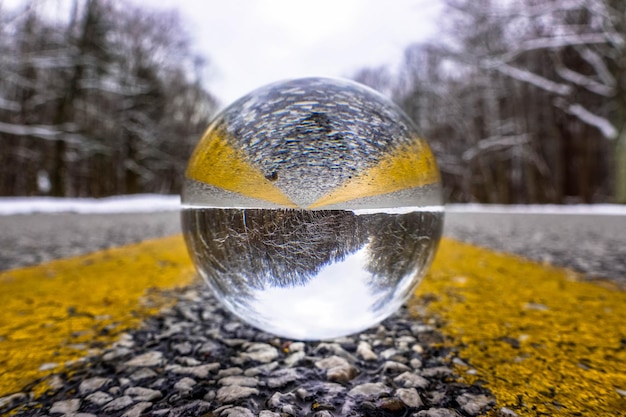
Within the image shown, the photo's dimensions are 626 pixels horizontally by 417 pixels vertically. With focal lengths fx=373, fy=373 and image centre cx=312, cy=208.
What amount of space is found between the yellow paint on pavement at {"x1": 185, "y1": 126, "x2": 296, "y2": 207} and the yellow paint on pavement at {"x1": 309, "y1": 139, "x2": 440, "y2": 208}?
0.14 meters

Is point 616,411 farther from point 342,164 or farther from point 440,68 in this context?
point 440,68

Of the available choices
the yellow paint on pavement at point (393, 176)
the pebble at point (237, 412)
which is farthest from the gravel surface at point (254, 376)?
the yellow paint on pavement at point (393, 176)

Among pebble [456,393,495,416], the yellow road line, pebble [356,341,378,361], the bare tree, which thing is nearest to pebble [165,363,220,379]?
the yellow road line

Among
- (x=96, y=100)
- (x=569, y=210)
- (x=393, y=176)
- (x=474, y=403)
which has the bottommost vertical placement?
(x=474, y=403)

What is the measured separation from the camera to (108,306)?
1696mm

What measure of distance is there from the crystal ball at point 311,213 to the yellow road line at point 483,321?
0.39m

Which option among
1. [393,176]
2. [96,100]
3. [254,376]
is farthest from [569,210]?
[96,100]

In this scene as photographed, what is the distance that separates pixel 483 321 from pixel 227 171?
117cm

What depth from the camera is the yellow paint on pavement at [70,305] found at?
117 cm

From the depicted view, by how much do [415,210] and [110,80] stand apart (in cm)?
2217

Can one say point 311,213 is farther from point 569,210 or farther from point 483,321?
A: point 569,210

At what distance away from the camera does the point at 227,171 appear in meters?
1.22

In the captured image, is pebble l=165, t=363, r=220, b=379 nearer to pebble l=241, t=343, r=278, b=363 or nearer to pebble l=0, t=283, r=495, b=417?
pebble l=0, t=283, r=495, b=417

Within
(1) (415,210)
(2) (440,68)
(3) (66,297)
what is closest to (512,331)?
(1) (415,210)
